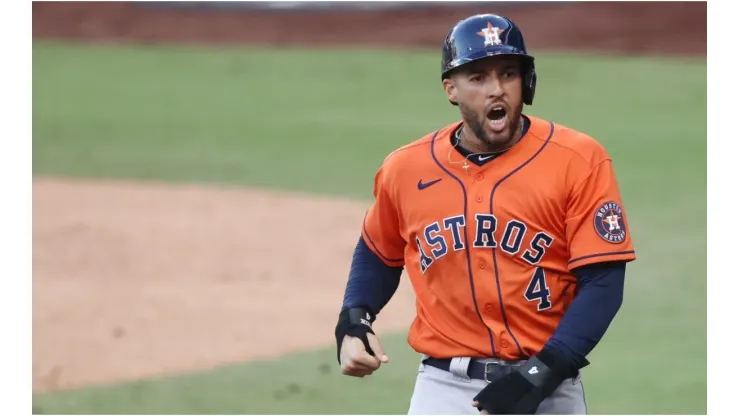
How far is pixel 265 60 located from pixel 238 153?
5.03 metres

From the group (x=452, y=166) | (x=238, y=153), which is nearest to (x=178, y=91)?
(x=238, y=153)

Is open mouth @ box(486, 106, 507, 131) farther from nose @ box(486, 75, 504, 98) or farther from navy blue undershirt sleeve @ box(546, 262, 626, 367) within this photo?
navy blue undershirt sleeve @ box(546, 262, 626, 367)

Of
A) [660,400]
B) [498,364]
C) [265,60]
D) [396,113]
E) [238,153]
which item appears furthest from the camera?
[265,60]

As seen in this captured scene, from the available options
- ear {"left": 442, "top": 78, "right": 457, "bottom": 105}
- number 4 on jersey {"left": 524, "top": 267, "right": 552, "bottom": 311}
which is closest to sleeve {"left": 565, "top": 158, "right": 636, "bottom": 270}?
number 4 on jersey {"left": 524, "top": 267, "right": 552, "bottom": 311}

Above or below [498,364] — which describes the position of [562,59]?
above

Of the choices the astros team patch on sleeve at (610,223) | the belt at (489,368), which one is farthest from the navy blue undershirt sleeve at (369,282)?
the astros team patch on sleeve at (610,223)

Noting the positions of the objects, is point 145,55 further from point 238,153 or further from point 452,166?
point 452,166

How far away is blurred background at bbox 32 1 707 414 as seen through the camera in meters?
7.60

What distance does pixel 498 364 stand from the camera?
11.7 ft

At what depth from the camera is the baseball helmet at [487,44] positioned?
352 cm

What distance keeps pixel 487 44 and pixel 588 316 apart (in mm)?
848

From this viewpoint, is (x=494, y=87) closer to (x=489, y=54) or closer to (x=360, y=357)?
(x=489, y=54)

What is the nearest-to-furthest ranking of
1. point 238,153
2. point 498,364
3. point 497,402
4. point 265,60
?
point 497,402, point 498,364, point 238,153, point 265,60

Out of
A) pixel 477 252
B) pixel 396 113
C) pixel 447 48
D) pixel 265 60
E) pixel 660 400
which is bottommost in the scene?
pixel 660 400
